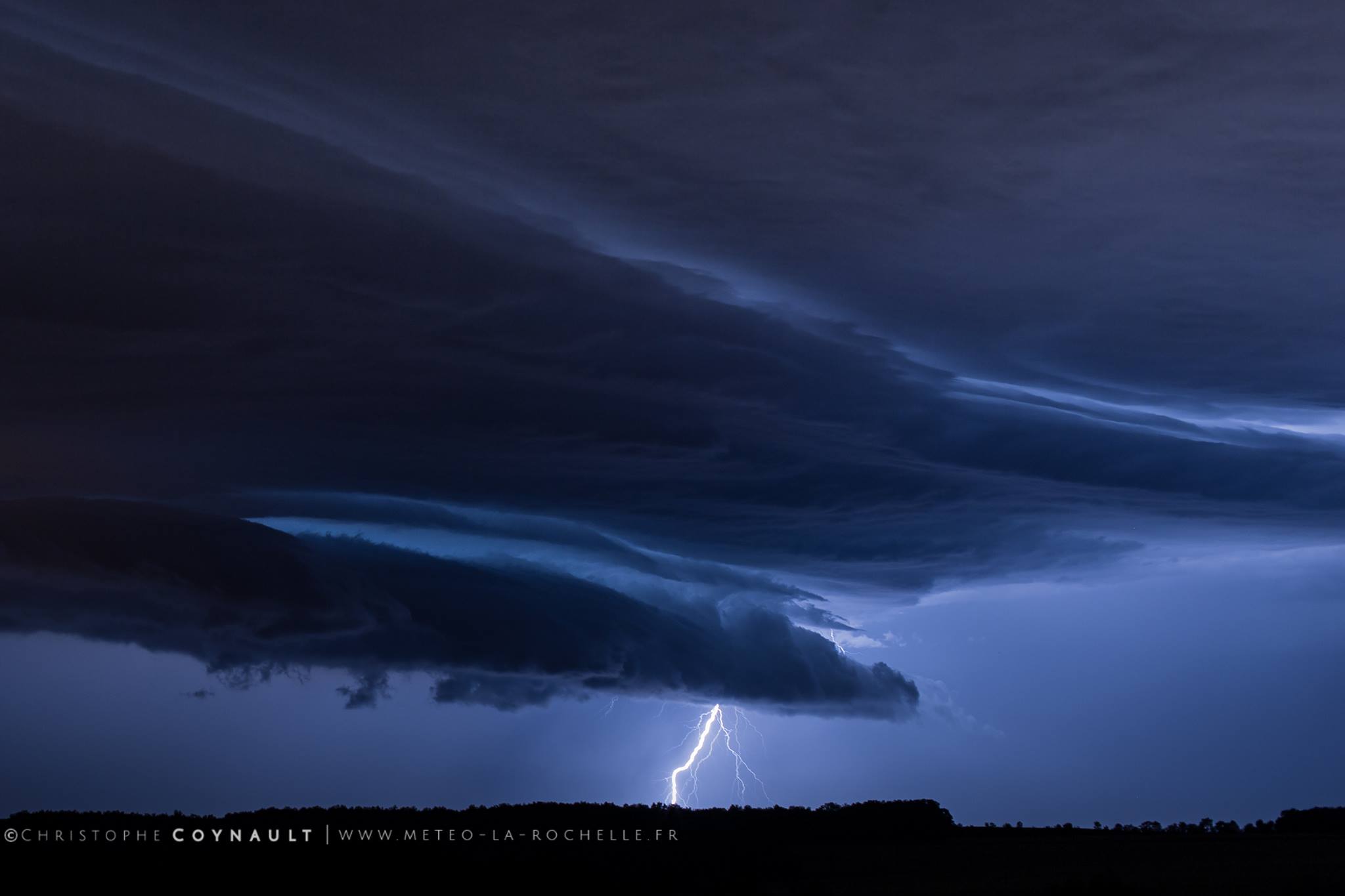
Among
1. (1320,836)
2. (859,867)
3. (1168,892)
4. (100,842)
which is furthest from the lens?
(1320,836)

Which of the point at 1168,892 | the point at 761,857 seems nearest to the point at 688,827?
the point at 761,857

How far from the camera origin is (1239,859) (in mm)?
95750

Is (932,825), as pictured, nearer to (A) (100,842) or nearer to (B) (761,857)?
(B) (761,857)

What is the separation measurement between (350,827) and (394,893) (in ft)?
70.1

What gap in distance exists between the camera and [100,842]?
9281cm

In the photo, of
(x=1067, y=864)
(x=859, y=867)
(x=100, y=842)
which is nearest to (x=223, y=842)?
(x=100, y=842)

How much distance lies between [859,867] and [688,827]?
24731 millimetres

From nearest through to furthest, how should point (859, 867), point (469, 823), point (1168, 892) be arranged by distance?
point (1168, 892)
point (859, 867)
point (469, 823)

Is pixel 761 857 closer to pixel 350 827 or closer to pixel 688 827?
pixel 688 827

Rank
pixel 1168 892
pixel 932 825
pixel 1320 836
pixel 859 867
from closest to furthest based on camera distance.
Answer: pixel 1168 892, pixel 859 867, pixel 1320 836, pixel 932 825

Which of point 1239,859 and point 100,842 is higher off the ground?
point 1239,859

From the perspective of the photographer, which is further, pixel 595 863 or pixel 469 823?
pixel 469 823

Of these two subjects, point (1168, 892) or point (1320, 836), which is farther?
point (1320, 836)

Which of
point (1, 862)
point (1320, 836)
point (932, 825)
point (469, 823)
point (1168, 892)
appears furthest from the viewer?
point (932, 825)
